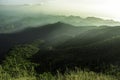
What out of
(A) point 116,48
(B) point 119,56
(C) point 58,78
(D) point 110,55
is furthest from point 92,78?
(A) point 116,48

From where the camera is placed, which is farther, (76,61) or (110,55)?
(76,61)

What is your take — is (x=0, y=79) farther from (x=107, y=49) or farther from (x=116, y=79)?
(x=107, y=49)

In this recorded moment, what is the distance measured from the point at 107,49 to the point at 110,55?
80.5ft

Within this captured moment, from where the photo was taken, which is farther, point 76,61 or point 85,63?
point 76,61

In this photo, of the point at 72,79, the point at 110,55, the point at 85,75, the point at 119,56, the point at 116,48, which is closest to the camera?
the point at 72,79

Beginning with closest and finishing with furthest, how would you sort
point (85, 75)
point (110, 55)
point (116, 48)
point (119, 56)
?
point (85, 75)
point (119, 56)
point (110, 55)
point (116, 48)

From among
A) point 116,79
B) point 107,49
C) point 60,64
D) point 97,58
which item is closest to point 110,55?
point 97,58

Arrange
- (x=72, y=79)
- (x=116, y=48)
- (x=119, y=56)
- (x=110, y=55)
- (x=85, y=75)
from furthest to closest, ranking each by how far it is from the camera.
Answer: (x=116, y=48) → (x=110, y=55) → (x=119, y=56) → (x=85, y=75) → (x=72, y=79)

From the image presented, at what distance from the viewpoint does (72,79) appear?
1052cm

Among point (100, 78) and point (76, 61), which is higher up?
Result: point (100, 78)

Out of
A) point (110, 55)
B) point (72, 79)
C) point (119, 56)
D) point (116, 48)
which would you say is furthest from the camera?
point (116, 48)

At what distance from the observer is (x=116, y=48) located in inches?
7416

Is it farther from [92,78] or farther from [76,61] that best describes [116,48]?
[92,78]

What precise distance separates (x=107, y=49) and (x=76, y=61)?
23.7 metres
